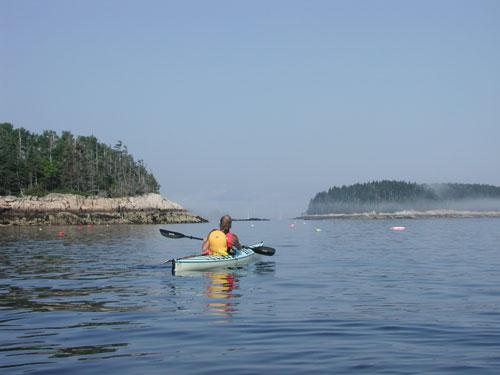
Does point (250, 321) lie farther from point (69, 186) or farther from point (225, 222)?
point (69, 186)

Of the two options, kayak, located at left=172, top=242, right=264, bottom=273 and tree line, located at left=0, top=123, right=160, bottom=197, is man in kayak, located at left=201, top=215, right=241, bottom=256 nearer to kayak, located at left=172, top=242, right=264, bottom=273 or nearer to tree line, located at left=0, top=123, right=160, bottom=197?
kayak, located at left=172, top=242, right=264, bottom=273

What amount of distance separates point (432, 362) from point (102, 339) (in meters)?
5.98

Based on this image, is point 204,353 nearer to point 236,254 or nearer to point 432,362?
point 432,362

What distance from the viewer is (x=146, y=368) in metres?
9.09

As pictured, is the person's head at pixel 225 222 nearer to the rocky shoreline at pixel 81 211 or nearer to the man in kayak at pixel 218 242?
the man in kayak at pixel 218 242

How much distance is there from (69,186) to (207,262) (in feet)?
423

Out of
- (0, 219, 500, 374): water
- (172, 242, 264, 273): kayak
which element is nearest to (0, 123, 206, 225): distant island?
(172, 242, 264, 273): kayak

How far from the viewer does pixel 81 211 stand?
131 m

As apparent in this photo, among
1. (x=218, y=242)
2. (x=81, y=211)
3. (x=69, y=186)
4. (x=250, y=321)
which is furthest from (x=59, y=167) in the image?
(x=250, y=321)

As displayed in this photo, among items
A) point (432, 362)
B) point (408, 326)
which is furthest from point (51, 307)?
point (432, 362)

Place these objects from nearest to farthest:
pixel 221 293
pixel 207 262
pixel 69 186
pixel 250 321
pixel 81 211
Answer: pixel 250 321
pixel 221 293
pixel 207 262
pixel 81 211
pixel 69 186

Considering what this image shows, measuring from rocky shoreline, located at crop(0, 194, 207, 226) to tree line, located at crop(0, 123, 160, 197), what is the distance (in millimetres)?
5243

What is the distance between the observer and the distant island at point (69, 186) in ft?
406

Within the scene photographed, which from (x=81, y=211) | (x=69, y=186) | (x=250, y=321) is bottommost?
(x=250, y=321)
